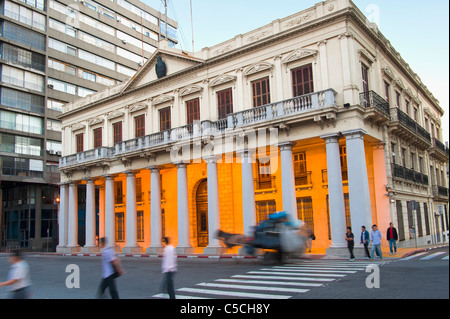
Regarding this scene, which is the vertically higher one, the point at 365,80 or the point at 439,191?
the point at 365,80

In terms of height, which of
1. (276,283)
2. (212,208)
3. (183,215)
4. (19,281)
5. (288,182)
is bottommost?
(276,283)

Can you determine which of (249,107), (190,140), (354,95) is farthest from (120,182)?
(354,95)

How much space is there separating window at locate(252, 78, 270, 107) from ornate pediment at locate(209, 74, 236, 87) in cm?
158

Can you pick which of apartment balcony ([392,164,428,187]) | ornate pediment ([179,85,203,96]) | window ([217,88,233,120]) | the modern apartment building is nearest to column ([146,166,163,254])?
ornate pediment ([179,85,203,96])

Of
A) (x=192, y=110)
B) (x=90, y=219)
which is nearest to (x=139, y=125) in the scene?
(x=192, y=110)

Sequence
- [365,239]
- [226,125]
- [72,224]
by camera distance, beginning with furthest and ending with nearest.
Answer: [72,224] < [226,125] < [365,239]

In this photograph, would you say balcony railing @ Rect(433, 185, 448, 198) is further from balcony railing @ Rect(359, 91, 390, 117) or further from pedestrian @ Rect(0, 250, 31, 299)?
pedestrian @ Rect(0, 250, 31, 299)

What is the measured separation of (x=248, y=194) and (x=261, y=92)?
625cm

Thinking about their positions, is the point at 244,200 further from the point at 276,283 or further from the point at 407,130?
the point at 276,283

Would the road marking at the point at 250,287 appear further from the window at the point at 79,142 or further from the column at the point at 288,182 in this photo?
the window at the point at 79,142

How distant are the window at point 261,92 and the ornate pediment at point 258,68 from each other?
2.07ft

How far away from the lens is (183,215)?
27422 millimetres

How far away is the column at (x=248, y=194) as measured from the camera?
79.2 ft

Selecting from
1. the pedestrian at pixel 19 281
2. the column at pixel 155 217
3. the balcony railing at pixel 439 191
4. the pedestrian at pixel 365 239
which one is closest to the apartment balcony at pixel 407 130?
the balcony railing at pixel 439 191
